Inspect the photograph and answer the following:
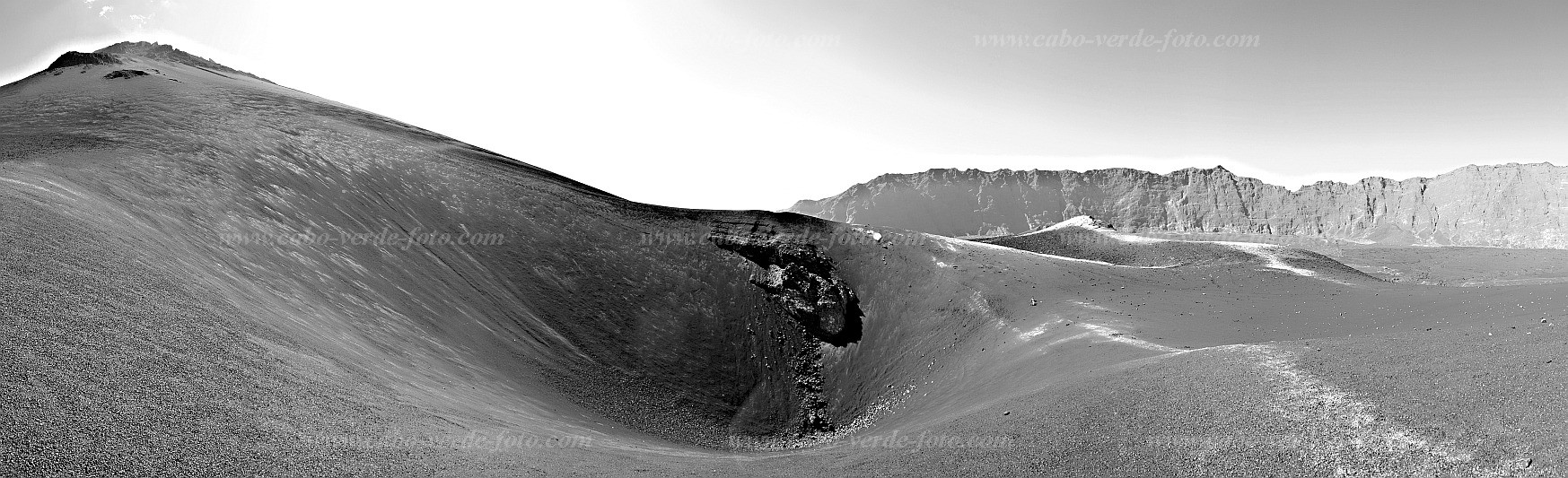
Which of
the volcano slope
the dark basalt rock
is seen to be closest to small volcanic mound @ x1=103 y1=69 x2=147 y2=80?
the volcano slope

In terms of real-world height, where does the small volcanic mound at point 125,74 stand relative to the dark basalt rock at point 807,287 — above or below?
above

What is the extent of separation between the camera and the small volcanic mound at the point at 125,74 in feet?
146

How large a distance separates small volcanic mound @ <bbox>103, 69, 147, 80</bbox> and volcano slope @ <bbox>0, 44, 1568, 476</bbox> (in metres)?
1.41

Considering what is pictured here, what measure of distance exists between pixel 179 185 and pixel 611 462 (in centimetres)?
2197

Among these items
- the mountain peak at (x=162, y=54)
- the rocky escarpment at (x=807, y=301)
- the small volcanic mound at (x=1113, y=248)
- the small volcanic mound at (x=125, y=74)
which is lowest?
the rocky escarpment at (x=807, y=301)

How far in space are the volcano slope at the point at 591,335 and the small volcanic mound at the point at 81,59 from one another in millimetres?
1997

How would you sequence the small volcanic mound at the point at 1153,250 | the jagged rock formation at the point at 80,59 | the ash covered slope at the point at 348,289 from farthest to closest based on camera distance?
the jagged rock formation at the point at 80,59 < the small volcanic mound at the point at 1153,250 < the ash covered slope at the point at 348,289

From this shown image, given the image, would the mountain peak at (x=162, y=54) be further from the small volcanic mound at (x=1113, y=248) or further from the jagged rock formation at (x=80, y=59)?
the small volcanic mound at (x=1113, y=248)

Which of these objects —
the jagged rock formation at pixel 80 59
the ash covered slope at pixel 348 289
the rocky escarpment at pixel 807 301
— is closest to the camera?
the ash covered slope at pixel 348 289

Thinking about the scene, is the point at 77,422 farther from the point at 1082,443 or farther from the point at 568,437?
the point at 1082,443

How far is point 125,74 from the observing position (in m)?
45.3

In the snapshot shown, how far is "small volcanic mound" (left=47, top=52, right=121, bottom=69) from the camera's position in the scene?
52438mm

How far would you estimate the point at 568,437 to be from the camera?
17828 millimetres

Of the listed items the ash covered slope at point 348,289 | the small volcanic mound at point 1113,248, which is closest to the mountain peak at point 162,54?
the ash covered slope at point 348,289
